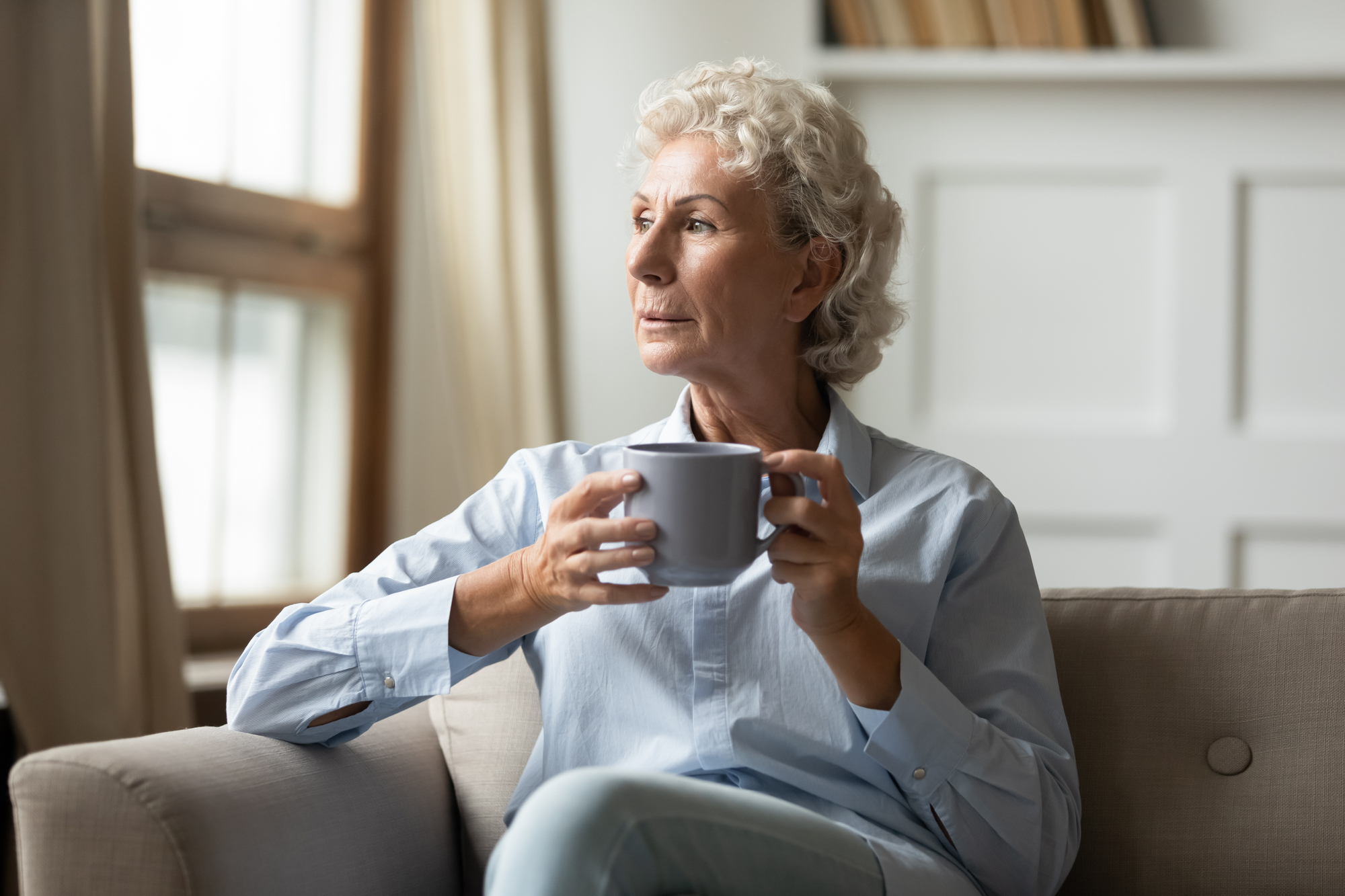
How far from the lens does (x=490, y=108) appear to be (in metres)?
2.46

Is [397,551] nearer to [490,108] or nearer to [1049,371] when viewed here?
[490,108]

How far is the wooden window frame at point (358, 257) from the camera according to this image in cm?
224

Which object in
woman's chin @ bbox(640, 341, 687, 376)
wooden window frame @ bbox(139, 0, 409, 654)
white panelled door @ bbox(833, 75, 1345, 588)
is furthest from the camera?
white panelled door @ bbox(833, 75, 1345, 588)

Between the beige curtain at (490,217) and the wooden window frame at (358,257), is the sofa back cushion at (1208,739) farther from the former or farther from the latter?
the wooden window frame at (358,257)

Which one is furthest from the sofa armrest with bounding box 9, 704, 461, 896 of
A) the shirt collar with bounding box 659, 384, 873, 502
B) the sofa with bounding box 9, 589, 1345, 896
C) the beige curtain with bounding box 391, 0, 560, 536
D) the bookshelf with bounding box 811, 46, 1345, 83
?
the bookshelf with bounding box 811, 46, 1345, 83

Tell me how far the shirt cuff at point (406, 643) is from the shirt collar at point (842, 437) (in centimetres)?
32

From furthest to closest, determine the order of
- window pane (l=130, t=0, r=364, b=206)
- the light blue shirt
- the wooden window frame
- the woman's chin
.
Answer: the wooden window frame
window pane (l=130, t=0, r=364, b=206)
the woman's chin
the light blue shirt

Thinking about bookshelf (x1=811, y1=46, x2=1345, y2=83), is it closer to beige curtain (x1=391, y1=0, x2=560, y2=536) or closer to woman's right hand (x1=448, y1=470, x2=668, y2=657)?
beige curtain (x1=391, y1=0, x2=560, y2=536)

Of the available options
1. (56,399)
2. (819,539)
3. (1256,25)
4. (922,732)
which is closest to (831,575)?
(819,539)

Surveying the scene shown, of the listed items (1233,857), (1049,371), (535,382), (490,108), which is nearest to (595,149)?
(490,108)

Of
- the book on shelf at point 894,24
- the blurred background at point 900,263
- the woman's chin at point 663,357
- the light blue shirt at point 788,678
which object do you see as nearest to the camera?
the light blue shirt at point 788,678

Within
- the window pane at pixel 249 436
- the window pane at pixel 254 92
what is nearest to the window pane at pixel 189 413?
the window pane at pixel 249 436

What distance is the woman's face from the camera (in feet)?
3.96

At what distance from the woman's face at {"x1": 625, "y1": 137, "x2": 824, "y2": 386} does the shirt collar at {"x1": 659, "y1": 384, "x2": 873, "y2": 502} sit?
67mm
